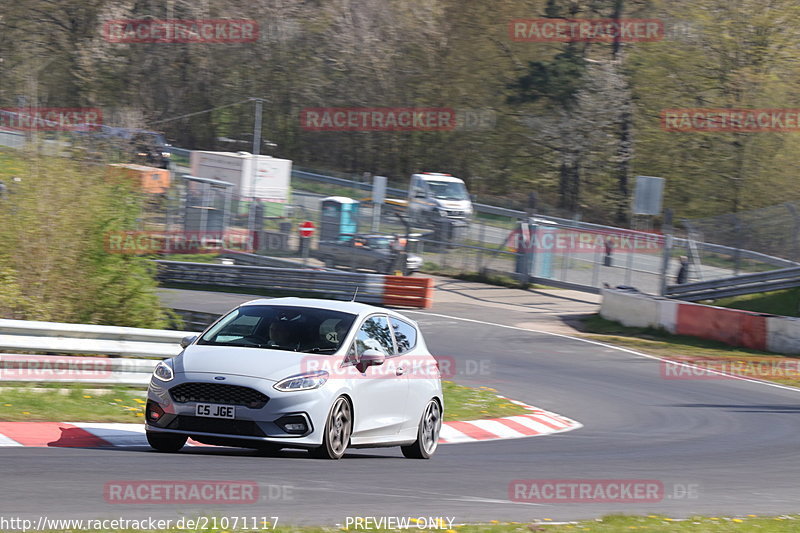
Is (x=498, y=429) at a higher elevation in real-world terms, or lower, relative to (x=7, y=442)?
lower

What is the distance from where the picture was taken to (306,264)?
108 ft

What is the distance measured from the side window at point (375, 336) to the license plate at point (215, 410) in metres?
1.48

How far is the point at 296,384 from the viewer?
881 cm

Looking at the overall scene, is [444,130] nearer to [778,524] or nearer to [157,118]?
[157,118]

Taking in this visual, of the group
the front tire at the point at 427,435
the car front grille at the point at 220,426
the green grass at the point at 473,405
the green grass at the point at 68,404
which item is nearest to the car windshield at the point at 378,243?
the green grass at the point at 473,405

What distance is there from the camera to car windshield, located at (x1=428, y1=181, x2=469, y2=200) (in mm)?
42181

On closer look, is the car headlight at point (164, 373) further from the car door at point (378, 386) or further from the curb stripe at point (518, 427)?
the curb stripe at point (518, 427)

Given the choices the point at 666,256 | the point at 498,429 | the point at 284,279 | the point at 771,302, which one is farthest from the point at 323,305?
the point at 771,302

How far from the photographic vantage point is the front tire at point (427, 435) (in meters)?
10.9

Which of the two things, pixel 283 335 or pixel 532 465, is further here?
pixel 532 465

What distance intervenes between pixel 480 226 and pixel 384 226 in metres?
3.74

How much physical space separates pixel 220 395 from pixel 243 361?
0.39 metres

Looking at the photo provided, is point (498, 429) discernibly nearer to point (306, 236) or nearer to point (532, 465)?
point (532, 465)

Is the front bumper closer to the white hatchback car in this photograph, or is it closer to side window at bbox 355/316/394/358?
the white hatchback car
